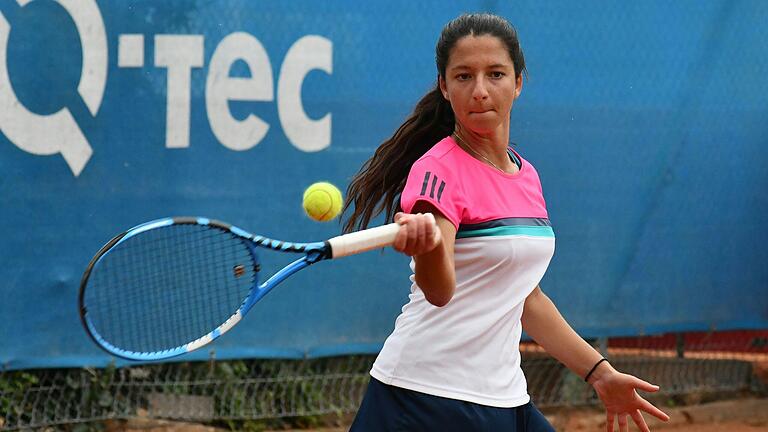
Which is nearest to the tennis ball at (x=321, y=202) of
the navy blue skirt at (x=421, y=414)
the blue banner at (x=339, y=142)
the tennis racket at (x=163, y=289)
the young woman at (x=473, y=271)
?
the young woman at (x=473, y=271)

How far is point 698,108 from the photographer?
528 centimetres

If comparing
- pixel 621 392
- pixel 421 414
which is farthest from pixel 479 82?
pixel 621 392

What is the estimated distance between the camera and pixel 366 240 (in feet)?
7.23

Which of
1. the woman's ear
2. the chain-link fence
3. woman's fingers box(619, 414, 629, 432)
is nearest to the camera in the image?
the woman's ear

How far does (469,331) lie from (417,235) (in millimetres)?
420

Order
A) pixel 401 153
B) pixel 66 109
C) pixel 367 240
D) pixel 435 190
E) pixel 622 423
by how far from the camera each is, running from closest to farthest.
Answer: pixel 367 240
pixel 435 190
pixel 401 153
pixel 622 423
pixel 66 109

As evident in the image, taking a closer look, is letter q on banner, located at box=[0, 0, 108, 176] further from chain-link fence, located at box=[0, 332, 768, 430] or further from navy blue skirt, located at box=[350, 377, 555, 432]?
navy blue skirt, located at box=[350, 377, 555, 432]

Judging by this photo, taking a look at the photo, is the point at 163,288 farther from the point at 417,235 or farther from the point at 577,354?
the point at 417,235

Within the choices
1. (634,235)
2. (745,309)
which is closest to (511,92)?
(634,235)

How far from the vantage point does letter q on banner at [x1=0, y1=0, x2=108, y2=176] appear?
13.5ft

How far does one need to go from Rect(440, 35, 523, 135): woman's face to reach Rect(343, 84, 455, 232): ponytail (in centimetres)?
24

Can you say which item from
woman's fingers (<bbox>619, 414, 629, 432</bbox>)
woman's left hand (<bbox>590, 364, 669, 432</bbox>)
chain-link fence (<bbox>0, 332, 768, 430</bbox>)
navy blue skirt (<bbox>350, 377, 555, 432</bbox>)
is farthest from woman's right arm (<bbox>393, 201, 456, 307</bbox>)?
chain-link fence (<bbox>0, 332, 768, 430</bbox>)

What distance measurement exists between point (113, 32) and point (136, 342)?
3.82ft

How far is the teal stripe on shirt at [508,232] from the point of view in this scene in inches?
94.5
